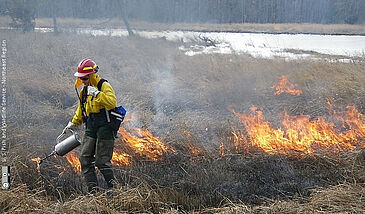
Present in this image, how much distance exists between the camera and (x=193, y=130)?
8055 mm

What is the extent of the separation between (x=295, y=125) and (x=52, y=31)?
10026 mm

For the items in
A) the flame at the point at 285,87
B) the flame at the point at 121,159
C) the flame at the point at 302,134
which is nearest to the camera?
the flame at the point at 121,159

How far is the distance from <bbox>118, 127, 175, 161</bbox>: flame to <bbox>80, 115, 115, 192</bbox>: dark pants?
1.37 meters

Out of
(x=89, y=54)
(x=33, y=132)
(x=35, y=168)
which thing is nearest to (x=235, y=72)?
(x=89, y=54)

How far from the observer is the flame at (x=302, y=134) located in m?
6.93

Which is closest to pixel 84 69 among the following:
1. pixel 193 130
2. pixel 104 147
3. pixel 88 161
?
pixel 104 147

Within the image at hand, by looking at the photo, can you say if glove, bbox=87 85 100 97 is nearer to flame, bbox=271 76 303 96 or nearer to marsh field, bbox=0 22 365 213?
marsh field, bbox=0 22 365 213

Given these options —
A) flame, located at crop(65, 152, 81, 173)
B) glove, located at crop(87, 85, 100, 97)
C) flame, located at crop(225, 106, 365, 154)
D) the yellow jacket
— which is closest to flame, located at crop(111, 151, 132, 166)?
flame, located at crop(65, 152, 81, 173)

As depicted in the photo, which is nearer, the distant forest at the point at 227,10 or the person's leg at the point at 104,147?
the person's leg at the point at 104,147

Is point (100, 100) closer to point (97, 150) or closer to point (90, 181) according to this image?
point (97, 150)

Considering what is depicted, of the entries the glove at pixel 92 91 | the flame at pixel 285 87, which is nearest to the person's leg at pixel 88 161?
the glove at pixel 92 91

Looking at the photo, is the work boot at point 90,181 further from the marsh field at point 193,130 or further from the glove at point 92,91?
the glove at point 92,91

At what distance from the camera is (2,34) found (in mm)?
13164

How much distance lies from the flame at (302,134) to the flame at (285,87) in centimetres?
168
